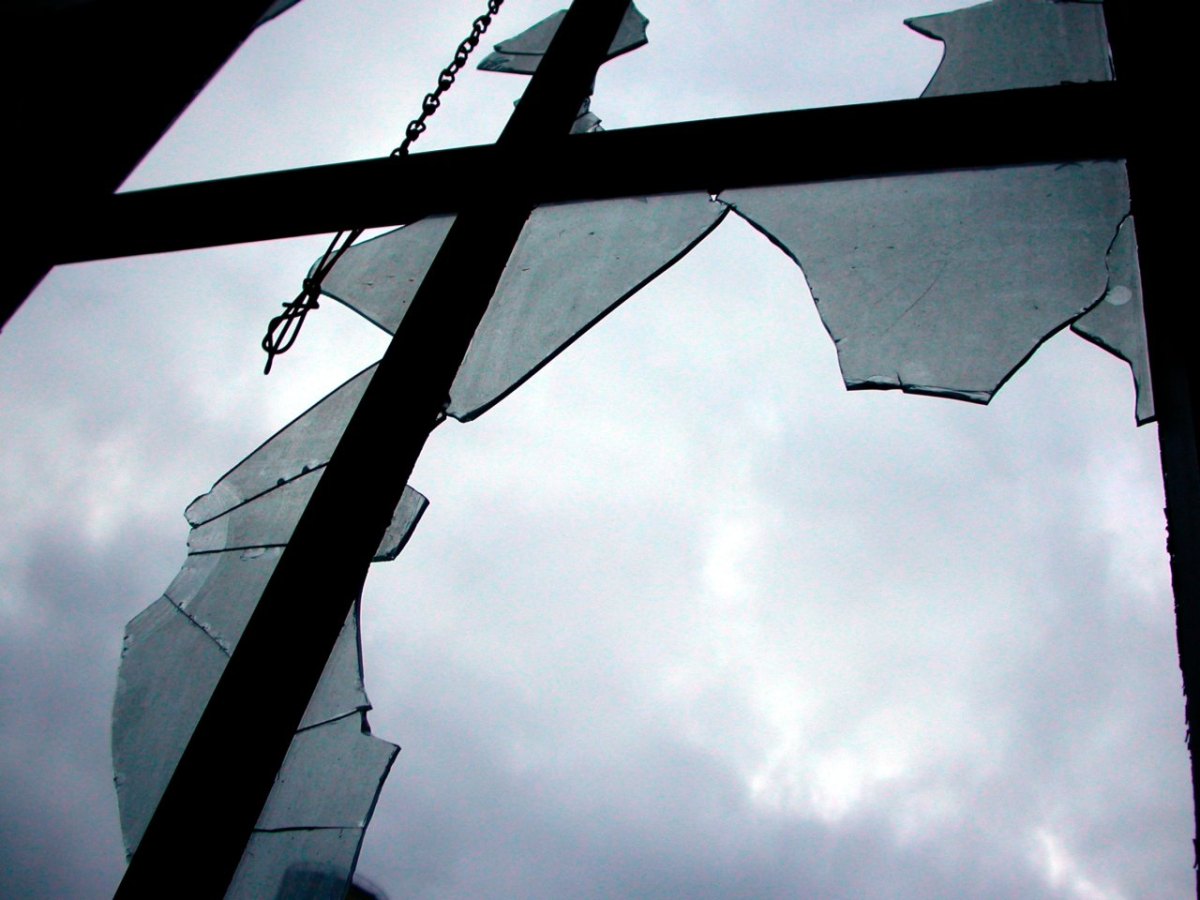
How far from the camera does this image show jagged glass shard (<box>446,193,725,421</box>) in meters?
1.51

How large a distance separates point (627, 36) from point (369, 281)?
103 centimetres

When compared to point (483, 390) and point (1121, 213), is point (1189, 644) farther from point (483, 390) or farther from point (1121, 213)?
point (483, 390)

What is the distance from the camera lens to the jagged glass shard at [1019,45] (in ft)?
5.57

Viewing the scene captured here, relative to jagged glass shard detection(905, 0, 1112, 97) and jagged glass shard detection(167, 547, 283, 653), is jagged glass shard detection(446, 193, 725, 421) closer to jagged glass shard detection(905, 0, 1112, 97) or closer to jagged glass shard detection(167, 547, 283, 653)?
jagged glass shard detection(167, 547, 283, 653)

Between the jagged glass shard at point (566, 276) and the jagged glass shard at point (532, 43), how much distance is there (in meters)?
0.78

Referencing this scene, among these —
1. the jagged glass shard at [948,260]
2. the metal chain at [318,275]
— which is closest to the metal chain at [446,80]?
the metal chain at [318,275]

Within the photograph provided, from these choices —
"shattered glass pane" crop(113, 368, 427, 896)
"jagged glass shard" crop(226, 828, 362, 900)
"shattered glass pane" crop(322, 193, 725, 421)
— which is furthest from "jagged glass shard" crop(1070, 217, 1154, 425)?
"jagged glass shard" crop(226, 828, 362, 900)

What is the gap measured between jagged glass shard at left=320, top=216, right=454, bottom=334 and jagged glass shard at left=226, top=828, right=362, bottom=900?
38.1 inches

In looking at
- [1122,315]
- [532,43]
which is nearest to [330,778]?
[1122,315]

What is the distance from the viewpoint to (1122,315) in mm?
1339

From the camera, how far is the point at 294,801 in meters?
1.23

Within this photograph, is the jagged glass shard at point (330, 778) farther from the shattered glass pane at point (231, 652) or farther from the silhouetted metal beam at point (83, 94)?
the silhouetted metal beam at point (83, 94)

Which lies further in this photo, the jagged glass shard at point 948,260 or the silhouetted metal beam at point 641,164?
the silhouetted metal beam at point 641,164

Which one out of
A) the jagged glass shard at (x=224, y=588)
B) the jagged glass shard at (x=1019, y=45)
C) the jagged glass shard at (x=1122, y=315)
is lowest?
the jagged glass shard at (x=224, y=588)
